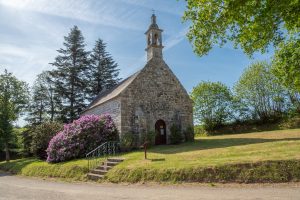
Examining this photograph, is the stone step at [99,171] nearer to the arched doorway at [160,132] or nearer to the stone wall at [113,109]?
the stone wall at [113,109]

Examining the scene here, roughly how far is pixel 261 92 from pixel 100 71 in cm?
2484

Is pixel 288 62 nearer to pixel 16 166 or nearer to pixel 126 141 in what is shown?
pixel 126 141

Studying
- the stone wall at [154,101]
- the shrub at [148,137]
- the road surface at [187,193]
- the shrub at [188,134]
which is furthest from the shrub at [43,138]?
the road surface at [187,193]

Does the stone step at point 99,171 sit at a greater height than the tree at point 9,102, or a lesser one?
lesser

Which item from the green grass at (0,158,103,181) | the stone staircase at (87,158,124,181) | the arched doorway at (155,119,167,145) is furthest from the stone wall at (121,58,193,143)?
the stone staircase at (87,158,124,181)

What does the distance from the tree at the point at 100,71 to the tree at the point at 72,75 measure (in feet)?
6.27

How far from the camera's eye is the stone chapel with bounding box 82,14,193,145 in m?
23.3

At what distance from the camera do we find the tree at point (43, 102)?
40.2 metres

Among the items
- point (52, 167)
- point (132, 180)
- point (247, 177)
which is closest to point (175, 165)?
point (132, 180)

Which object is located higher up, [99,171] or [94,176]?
[99,171]

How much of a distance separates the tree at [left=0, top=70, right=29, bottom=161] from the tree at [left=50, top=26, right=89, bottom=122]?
4.66 metres

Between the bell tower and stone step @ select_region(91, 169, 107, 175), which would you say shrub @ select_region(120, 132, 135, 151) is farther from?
the bell tower

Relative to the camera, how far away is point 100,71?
4616 centimetres

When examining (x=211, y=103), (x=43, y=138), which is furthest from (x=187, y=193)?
(x=211, y=103)
